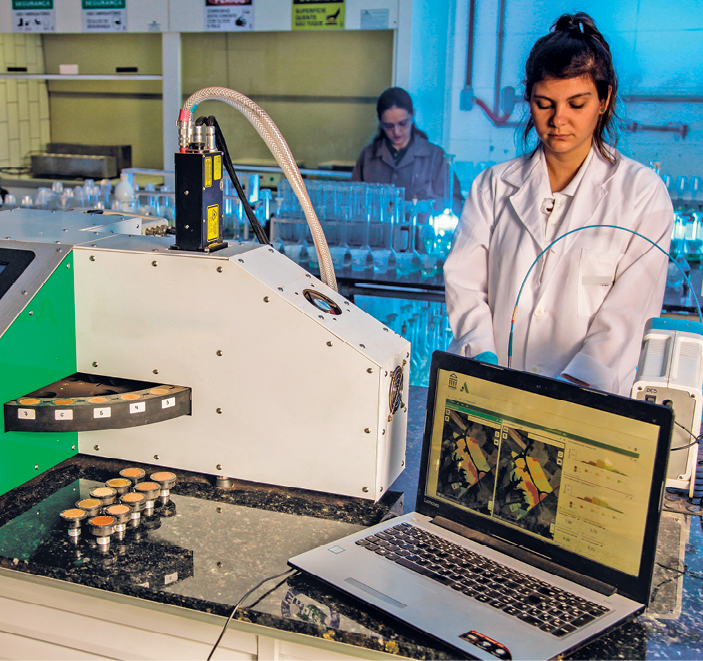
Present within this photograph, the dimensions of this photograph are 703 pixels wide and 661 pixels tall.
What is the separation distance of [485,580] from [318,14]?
12.3 feet

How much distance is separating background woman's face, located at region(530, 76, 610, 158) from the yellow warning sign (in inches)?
111

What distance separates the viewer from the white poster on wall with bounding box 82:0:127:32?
4.45 metres

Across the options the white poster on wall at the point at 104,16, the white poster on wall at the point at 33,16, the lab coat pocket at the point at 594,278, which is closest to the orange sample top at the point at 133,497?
the lab coat pocket at the point at 594,278

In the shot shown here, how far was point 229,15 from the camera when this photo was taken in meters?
4.21

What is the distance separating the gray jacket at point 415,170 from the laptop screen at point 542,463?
300 cm

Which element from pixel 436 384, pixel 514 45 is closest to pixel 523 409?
pixel 436 384

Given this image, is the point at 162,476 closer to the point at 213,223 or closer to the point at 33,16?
the point at 213,223

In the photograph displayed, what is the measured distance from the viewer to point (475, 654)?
0.76 m

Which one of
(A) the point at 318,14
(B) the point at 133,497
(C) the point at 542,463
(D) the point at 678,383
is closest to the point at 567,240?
(D) the point at 678,383

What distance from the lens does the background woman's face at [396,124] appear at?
3873mm

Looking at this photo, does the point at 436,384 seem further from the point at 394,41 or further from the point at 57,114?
the point at 57,114

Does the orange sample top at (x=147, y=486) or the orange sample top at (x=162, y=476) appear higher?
the orange sample top at (x=162, y=476)

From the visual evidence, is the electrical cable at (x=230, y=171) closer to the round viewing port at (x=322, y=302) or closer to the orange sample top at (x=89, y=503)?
the round viewing port at (x=322, y=302)

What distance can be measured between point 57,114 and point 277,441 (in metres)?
4.66
